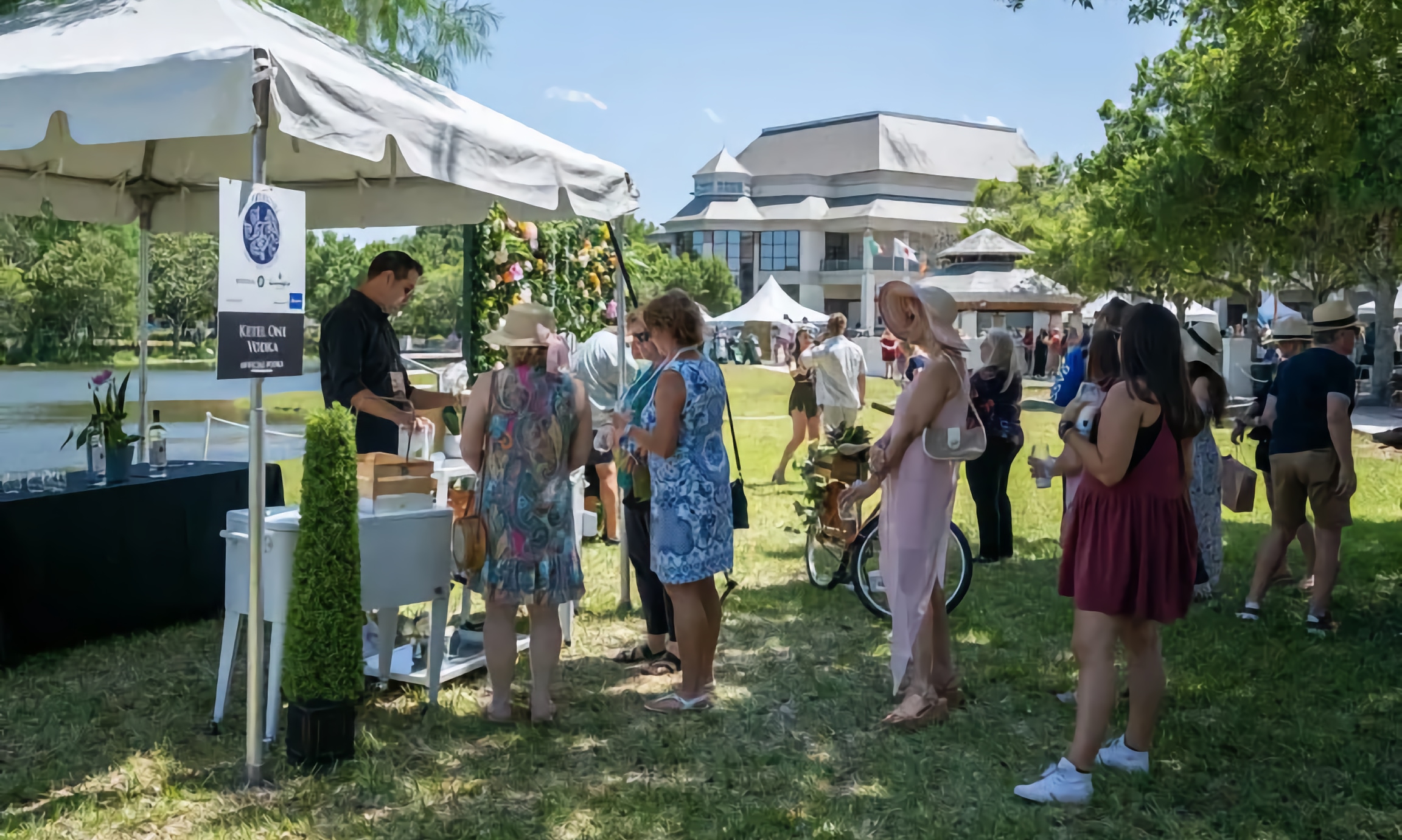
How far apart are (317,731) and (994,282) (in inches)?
943

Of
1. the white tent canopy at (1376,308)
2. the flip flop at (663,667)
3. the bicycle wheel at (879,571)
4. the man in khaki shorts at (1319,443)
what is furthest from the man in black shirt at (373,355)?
the white tent canopy at (1376,308)

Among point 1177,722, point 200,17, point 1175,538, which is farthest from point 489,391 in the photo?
point 1177,722

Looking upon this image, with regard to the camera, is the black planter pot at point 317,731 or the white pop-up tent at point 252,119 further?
the black planter pot at point 317,731

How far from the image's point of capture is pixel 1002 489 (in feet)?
26.0

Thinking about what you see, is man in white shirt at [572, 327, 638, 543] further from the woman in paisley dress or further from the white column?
the white column

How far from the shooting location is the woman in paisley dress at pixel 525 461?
169 inches

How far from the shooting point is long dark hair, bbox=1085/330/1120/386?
15.8 feet

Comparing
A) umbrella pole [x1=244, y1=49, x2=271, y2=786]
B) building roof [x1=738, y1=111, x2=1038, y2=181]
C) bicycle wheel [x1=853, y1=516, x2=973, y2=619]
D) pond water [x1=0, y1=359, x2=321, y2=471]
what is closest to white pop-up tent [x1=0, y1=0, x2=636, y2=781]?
umbrella pole [x1=244, y1=49, x2=271, y2=786]

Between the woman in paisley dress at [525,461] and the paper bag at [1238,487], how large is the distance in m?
3.37

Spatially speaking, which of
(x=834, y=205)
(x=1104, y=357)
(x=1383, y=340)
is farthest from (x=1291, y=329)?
(x=834, y=205)

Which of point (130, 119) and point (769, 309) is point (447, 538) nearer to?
point (130, 119)

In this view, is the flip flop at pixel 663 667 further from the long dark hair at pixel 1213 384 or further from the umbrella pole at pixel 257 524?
the long dark hair at pixel 1213 384

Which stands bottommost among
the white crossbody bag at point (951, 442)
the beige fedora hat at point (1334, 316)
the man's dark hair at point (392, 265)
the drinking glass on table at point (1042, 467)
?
the drinking glass on table at point (1042, 467)

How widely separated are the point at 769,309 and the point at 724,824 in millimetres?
34409
